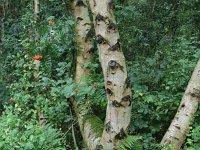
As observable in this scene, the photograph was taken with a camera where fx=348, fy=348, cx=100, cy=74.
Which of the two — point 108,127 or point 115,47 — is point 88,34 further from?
point 108,127

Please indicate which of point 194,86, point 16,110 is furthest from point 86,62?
point 194,86

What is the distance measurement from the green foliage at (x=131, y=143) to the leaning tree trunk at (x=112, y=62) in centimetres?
14

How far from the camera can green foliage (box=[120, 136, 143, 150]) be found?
412 cm

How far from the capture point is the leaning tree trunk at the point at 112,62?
4035 mm

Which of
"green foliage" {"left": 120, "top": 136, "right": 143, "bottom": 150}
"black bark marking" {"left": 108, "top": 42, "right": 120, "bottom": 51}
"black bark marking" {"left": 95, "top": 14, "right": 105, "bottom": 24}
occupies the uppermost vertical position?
"black bark marking" {"left": 95, "top": 14, "right": 105, "bottom": 24}

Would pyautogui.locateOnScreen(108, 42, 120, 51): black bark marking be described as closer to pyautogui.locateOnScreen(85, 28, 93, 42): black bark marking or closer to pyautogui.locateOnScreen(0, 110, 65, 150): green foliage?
pyautogui.locateOnScreen(0, 110, 65, 150): green foliage

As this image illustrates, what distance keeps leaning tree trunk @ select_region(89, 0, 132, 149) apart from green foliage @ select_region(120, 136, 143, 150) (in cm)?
14

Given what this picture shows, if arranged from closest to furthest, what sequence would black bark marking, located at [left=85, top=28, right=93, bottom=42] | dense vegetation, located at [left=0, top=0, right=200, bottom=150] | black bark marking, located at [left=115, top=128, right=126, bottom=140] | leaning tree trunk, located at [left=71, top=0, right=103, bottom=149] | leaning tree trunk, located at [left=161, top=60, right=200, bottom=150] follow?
black bark marking, located at [left=115, top=128, right=126, bottom=140]
leaning tree trunk, located at [left=161, top=60, right=200, bottom=150]
dense vegetation, located at [left=0, top=0, right=200, bottom=150]
leaning tree trunk, located at [left=71, top=0, right=103, bottom=149]
black bark marking, located at [left=85, top=28, right=93, bottom=42]

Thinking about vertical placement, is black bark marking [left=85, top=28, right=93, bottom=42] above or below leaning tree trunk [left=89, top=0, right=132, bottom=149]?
above

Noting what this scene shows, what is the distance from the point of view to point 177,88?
510 centimetres

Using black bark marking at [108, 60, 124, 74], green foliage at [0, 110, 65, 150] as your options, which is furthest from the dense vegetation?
black bark marking at [108, 60, 124, 74]

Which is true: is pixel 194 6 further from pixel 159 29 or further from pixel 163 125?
pixel 163 125

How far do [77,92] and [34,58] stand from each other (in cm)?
115

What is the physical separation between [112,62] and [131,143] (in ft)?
3.23
